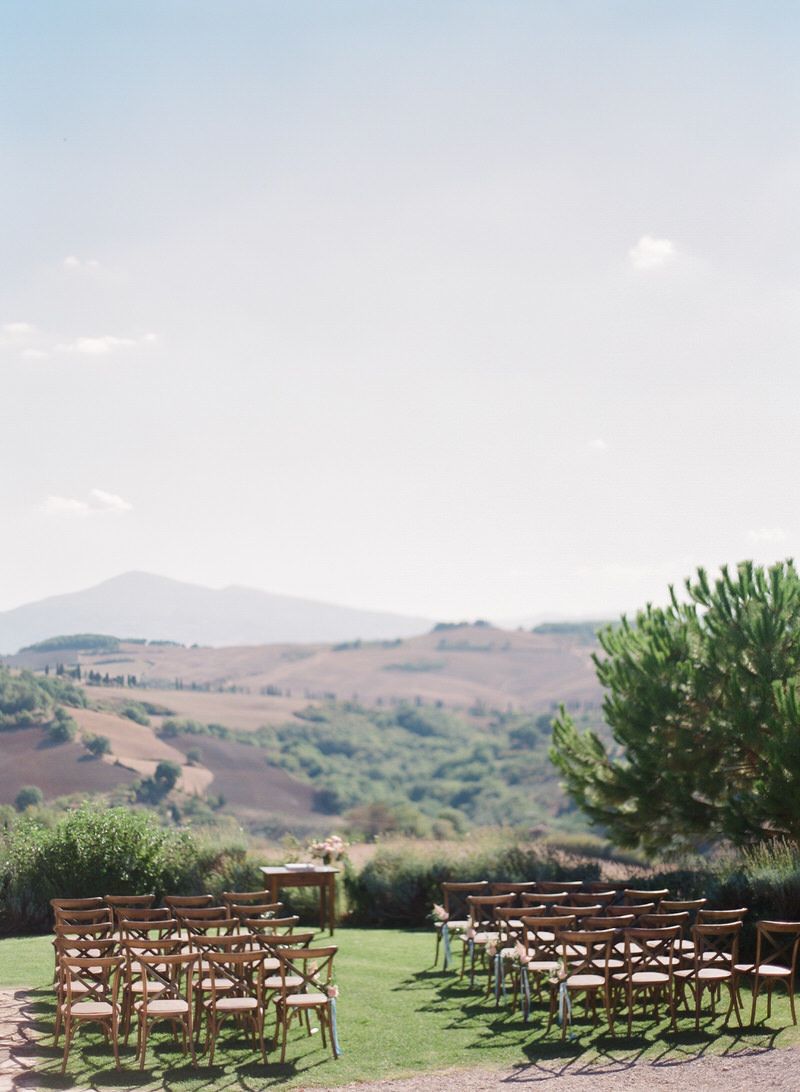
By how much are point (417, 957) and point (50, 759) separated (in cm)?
2645

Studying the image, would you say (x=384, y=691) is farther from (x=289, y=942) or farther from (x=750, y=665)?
(x=289, y=942)

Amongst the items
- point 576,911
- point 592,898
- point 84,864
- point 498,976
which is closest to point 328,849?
point 84,864

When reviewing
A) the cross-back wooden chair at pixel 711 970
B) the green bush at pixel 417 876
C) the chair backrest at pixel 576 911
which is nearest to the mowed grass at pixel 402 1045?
the cross-back wooden chair at pixel 711 970

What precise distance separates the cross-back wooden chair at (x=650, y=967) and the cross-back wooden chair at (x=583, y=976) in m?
0.17

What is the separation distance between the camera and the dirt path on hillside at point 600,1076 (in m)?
8.97

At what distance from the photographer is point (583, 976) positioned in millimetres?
11031

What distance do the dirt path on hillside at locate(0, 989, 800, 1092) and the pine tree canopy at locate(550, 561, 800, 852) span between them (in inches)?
281

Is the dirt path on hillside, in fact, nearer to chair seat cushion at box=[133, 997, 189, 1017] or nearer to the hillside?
chair seat cushion at box=[133, 997, 189, 1017]

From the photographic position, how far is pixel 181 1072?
9531 millimetres

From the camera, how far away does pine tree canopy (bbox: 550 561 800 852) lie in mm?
17047

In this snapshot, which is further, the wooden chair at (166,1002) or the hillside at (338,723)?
the hillside at (338,723)

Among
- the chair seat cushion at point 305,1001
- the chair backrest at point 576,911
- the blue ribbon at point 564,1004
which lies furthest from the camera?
the chair backrest at point 576,911

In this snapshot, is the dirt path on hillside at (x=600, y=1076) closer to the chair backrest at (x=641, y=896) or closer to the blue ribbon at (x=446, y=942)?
the chair backrest at (x=641, y=896)

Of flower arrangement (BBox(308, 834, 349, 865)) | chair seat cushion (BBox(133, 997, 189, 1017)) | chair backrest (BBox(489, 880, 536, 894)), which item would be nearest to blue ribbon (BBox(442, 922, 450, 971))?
chair backrest (BBox(489, 880, 536, 894))
